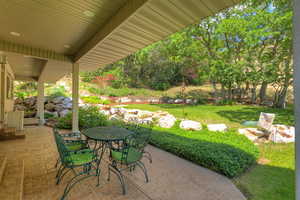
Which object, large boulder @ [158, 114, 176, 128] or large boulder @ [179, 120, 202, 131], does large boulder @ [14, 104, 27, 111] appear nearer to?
large boulder @ [158, 114, 176, 128]

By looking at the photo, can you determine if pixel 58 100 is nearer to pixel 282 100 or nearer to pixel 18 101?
pixel 18 101

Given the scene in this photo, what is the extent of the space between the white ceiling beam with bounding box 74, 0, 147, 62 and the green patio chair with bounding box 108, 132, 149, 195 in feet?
6.37

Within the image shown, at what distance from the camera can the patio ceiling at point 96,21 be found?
1990 millimetres

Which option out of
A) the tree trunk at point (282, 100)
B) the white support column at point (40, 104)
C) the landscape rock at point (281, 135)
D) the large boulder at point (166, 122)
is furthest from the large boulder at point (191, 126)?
the tree trunk at point (282, 100)

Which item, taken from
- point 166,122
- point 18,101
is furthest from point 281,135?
point 18,101

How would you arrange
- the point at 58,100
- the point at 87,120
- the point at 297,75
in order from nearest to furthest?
the point at 297,75 < the point at 87,120 < the point at 58,100

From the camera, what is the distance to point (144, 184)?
2.29 metres

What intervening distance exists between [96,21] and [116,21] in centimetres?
52

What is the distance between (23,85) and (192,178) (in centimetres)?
1753

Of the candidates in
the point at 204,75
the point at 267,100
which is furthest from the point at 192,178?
the point at 267,100

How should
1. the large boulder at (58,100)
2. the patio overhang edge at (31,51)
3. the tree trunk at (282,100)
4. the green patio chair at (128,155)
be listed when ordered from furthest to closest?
the large boulder at (58,100), the tree trunk at (282,100), the patio overhang edge at (31,51), the green patio chair at (128,155)

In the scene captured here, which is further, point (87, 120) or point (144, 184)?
point (87, 120)

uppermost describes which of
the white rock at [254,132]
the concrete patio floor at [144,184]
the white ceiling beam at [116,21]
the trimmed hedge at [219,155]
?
the white ceiling beam at [116,21]

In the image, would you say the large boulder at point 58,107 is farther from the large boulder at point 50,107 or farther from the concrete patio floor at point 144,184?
the concrete patio floor at point 144,184
